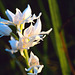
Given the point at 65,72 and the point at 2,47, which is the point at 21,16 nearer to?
the point at 65,72

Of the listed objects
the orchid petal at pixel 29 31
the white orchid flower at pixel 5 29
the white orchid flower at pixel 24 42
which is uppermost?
the white orchid flower at pixel 5 29

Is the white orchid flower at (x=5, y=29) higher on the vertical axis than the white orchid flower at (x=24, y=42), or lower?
higher

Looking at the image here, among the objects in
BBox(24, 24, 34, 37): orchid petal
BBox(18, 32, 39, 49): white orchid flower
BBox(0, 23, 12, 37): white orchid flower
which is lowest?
BBox(18, 32, 39, 49): white orchid flower

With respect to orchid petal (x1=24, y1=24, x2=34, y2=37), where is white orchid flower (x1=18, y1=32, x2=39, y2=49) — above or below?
below

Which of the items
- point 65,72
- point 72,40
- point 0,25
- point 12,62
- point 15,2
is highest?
point 15,2

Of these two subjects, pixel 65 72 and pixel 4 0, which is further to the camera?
pixel 4 0

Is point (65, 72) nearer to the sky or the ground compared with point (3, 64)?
nearer to the ground

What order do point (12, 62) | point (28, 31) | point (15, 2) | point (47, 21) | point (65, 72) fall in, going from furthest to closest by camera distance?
point (15, 2) → point (12, 62) → point (47, 21) → point (65, 72) → point (28, 31)

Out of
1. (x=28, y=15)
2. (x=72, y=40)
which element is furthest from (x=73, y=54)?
(x=28, y=15)

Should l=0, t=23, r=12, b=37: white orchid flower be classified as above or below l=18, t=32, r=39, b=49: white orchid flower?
above

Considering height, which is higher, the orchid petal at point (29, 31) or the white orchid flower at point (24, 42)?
the orchid petal at point (29, 31)

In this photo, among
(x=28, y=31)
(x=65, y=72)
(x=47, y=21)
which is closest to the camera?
(x=28, y=31)
